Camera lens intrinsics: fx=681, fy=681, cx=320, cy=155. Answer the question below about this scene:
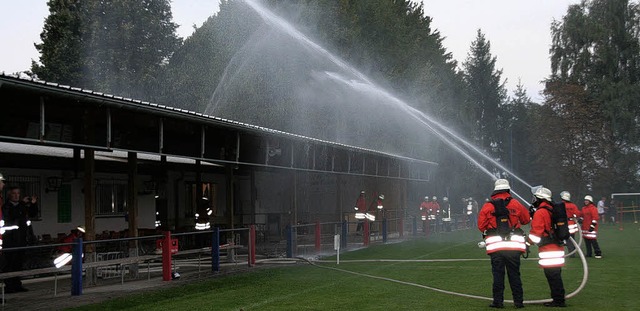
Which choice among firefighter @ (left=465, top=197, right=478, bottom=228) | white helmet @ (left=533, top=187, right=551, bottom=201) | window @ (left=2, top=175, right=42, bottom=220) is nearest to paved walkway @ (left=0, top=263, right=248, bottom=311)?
window @ (left=2, top=175, right=42, bottom=220)

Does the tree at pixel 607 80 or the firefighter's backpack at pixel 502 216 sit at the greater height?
the tree at pixel 607 80

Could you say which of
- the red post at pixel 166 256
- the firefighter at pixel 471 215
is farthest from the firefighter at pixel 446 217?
the red post at pixel 166 256

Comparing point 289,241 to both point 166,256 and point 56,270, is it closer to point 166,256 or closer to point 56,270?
point 166,256

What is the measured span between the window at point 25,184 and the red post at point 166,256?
223 inches

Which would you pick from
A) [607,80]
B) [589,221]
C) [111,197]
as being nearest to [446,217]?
[589,221]

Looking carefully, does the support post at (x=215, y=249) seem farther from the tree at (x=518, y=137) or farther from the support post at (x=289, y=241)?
the tree at (x=518, y=137)

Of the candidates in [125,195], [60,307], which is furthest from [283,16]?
[60,307]

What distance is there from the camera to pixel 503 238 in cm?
1049

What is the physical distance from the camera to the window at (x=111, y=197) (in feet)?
70.7

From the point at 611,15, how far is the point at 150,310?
56258mm

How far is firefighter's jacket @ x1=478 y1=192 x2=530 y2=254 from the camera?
1049cm

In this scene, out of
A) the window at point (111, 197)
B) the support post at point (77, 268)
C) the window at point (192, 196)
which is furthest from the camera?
the window at point (192, 196)

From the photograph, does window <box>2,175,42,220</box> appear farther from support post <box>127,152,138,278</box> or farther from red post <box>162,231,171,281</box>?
red post <box>162,231,171,281</box>

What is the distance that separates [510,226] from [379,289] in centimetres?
354
